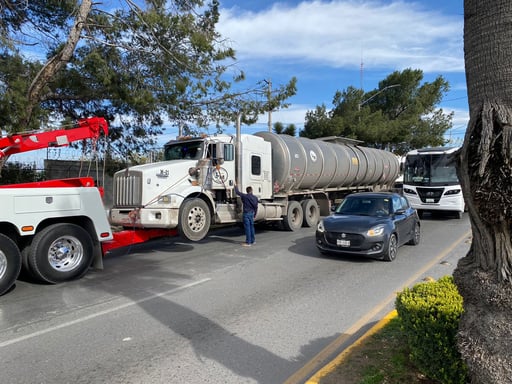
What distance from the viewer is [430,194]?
1667 centimetres

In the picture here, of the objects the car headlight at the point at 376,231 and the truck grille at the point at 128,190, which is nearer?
the car headlight at the point at 376,231

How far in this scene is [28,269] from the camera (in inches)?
259

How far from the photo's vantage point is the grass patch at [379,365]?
3150mm

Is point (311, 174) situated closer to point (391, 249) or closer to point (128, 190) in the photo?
point (391, 249)

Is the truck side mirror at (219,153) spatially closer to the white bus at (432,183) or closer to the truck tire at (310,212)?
the truck tire at (310,212)

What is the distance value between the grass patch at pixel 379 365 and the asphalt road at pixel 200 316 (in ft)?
1.16

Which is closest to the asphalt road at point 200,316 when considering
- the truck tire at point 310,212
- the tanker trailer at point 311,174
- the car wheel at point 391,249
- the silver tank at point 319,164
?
the car wheel at point 391,249

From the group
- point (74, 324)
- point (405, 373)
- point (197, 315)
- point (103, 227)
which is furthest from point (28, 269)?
point (405, 373)

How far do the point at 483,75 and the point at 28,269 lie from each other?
6.88 meters

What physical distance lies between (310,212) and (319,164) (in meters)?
1.78

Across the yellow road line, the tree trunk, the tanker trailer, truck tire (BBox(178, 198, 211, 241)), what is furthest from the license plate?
the tree trunk

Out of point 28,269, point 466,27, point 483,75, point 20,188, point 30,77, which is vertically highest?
point 30,77

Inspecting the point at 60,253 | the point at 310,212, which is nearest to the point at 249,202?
the point at 310,212

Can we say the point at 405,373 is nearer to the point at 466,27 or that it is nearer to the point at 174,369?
the point at 174,369
